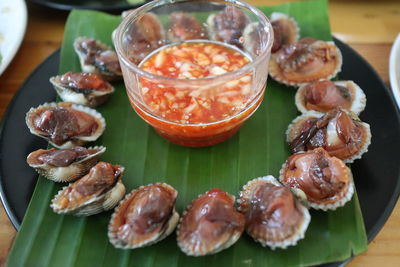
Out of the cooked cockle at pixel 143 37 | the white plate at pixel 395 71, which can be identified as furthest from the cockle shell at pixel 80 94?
the white plate at pixel 395 71

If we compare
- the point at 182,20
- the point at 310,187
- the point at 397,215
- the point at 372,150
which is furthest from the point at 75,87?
the point at 397,215

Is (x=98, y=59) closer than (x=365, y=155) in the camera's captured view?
No

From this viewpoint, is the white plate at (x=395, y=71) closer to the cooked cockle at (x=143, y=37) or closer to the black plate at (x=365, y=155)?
the black plate at (x=365, y=155)

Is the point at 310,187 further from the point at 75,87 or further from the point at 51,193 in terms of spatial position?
the point at 75,87

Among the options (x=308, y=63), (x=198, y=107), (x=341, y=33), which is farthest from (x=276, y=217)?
(x=341, y=33)

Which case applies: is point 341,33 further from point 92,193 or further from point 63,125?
point 92,193

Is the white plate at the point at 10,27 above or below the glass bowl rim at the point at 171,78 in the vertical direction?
below

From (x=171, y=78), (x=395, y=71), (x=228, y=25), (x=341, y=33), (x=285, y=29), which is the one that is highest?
(x=171, y=78)
